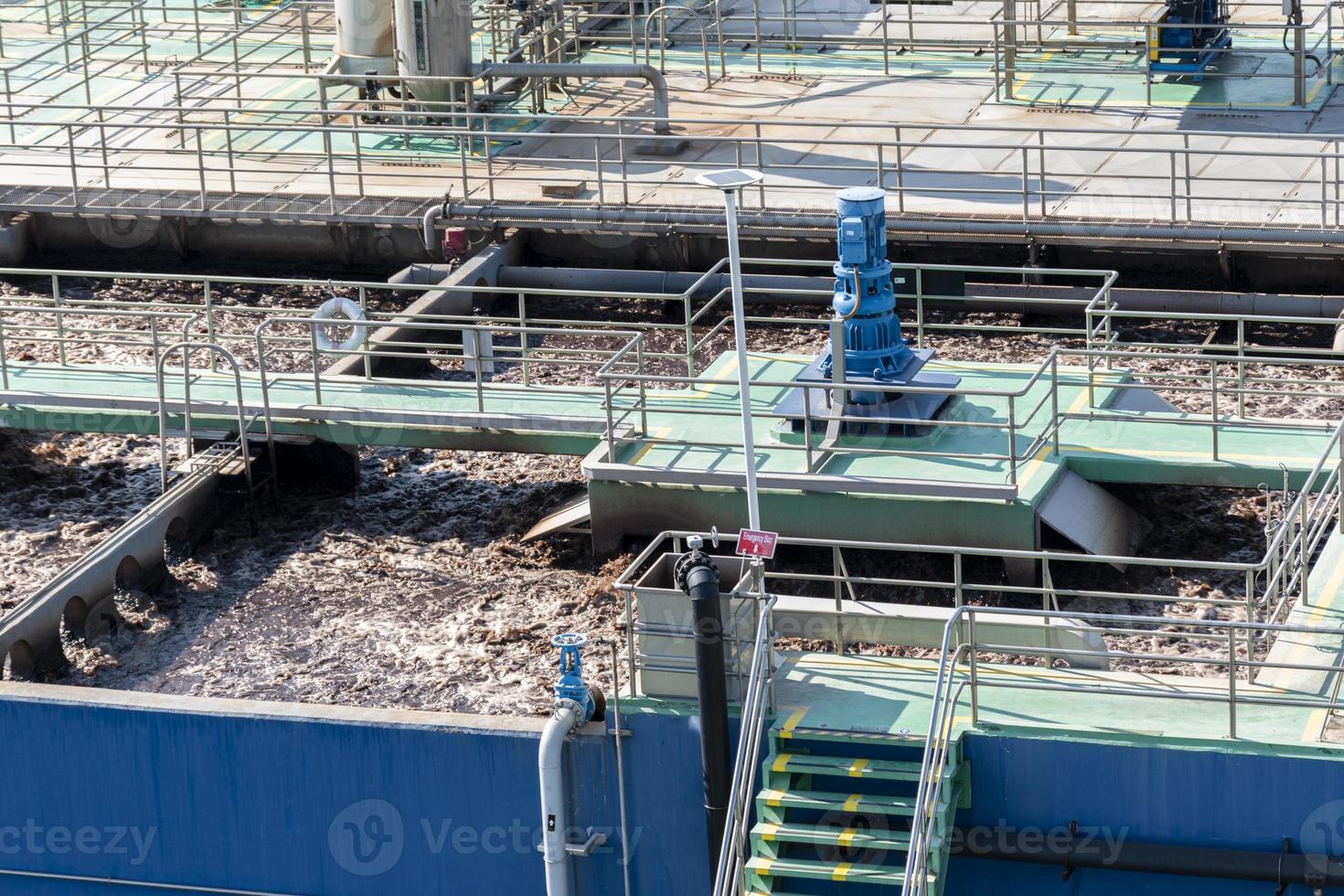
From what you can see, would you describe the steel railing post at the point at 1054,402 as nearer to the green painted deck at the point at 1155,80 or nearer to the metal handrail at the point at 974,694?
the metal handrail at the point at 974,694

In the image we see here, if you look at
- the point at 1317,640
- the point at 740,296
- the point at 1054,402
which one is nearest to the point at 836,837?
the point at 740,296

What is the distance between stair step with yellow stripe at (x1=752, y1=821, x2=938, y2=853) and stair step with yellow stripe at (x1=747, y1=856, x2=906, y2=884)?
134 mm

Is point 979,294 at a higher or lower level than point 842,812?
higher

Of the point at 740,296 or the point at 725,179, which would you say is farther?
the point at 740,296

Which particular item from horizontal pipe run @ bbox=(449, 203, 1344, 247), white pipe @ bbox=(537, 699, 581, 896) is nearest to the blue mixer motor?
white pipe @ bbox=(537, 699, 581, 896)

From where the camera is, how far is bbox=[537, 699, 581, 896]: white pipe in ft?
56.9

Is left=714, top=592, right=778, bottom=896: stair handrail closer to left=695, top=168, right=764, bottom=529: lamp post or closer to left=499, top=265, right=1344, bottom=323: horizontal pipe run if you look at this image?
left=695, top=168, right=764, bottom=529: lamp post

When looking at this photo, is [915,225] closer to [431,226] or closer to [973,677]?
[431,226]

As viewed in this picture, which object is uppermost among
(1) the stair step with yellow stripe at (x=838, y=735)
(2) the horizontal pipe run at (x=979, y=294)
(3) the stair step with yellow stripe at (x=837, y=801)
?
(2) the horizontal pipe run at (x=979, y=294)

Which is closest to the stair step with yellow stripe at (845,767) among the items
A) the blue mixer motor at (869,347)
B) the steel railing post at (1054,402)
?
the blue mixer motor at (869,347)

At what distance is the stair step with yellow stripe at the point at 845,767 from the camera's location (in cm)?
1672

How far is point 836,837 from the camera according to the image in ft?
54.0

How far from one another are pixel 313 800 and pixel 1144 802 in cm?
615

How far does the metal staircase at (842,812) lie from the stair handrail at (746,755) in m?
0.16
